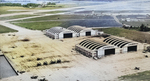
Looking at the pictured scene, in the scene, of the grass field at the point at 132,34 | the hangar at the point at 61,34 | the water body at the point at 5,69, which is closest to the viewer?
the water body at the point at 5,69

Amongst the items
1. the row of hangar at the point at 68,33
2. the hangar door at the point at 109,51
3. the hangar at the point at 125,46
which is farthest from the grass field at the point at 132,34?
the hangar door at the point at 109,51

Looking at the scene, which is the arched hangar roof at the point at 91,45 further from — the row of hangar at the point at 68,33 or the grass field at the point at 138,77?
the row of hangar at the point at 68,33

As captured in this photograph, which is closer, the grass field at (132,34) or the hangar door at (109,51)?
the hangar door at (109,51)

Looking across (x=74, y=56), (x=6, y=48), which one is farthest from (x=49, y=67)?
(x=6, y=48)

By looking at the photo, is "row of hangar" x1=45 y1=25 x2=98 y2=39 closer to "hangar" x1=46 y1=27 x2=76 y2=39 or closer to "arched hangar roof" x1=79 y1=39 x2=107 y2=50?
"hangar" x1=46 y1=27 x2=76 y2=39

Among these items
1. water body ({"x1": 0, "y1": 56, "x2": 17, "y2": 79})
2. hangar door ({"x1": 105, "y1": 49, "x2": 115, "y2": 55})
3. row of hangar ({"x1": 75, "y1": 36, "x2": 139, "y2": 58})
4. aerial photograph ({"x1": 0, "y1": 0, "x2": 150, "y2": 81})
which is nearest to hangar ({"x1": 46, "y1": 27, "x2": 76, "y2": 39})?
aerial photograph ({"x1": 0, "y1": 0, "x2": 150, "y2": 81})

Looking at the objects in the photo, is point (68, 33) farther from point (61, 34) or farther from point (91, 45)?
point (91, 45)

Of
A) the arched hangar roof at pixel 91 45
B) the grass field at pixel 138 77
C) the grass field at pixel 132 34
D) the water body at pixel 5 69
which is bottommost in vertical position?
the grass field at pixel 132 34
